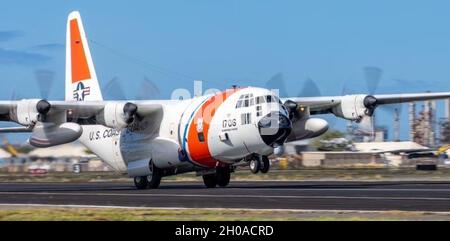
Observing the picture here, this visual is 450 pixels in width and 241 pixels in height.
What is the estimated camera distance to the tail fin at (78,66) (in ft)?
150

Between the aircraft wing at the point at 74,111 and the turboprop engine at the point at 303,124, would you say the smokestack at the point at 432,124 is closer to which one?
the turboprop engine at the point at 303,124

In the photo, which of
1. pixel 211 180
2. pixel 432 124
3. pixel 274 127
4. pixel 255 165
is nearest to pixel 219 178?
pixel 211 180

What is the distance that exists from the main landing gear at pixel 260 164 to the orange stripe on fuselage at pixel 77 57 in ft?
45.9

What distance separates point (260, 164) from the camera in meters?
35.4

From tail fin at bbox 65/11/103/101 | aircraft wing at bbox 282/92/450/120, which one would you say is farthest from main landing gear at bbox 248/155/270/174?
tail fin at bbox 65/11/103/101

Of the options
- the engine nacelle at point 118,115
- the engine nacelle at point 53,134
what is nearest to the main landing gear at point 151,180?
the engine nacelle at point 118,115

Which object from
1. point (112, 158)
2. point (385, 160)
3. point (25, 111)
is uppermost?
point (25, 111)

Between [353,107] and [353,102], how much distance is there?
244mm

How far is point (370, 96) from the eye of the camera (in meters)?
39.4

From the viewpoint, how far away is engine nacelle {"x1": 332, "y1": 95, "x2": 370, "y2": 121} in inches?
→ 1548
